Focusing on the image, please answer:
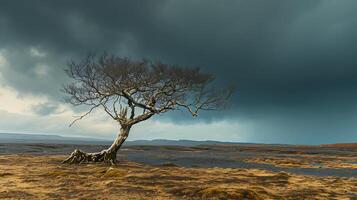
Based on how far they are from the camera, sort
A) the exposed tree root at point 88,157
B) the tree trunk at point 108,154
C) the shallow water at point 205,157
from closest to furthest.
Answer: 1. the exposed tree root at point 88,157
2. the tree trunk at point 108,154
3. the shallow water at point 205,157

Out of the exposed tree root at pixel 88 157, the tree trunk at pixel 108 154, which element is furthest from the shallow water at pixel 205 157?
the exposed tree root at pixel 88 157

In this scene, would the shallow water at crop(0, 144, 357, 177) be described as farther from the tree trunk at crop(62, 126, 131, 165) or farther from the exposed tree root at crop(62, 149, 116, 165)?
the exposed tree root at crop(62, 149, 116, 165)

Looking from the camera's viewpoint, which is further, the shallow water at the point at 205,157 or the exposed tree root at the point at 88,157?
the shallow water at the point at 205,157

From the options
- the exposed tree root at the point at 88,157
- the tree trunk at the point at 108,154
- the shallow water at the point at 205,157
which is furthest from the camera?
the shallow water at the point at 205,157

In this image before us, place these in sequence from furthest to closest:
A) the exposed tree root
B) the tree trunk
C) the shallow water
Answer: the shallow water → the tree trunk → the exposed tree root

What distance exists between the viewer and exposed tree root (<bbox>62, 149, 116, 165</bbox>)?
32656 mm

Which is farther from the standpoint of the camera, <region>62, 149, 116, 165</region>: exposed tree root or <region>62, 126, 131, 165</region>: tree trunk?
<region>62, 126, 131, 165</region>: tree trunk

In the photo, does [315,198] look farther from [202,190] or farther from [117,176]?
[117,176]

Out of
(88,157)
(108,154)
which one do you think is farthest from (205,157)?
(88,157)

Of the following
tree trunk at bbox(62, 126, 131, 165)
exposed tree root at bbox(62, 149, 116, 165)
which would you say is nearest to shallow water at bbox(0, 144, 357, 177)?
tree trunk at bbox(62, 126, 131, 165)

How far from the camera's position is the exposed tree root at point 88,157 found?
32.7 metres

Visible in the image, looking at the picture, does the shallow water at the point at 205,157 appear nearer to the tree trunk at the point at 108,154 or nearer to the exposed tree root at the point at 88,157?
the tree trunk at the point at 108,154

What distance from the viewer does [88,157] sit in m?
33.5

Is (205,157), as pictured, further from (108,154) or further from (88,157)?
(88,157)
